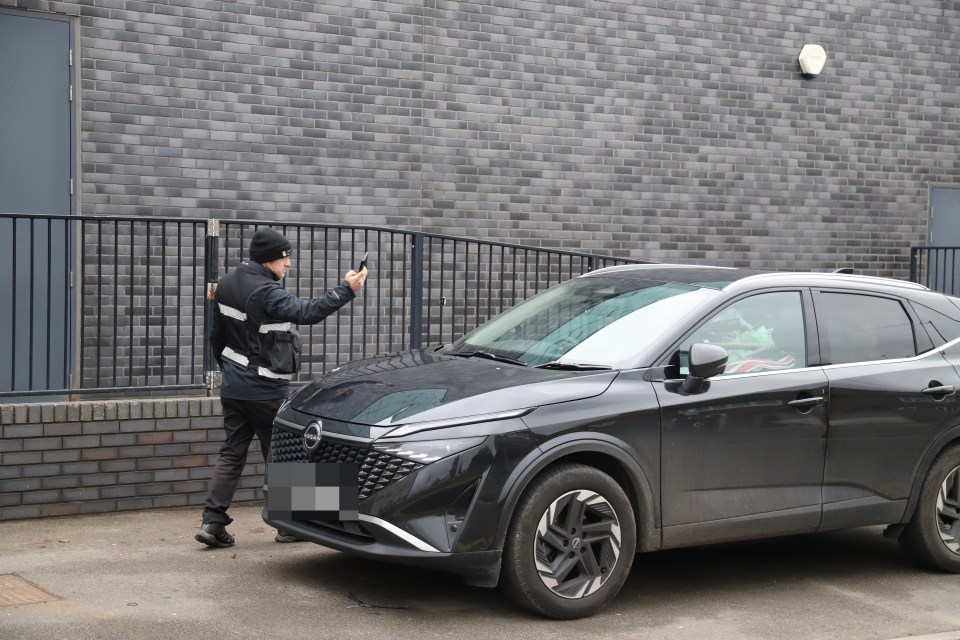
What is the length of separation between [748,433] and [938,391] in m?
1.33

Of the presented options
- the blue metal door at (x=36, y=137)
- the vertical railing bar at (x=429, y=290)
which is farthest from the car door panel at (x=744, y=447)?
the blue metal door at (x=36, y=137)

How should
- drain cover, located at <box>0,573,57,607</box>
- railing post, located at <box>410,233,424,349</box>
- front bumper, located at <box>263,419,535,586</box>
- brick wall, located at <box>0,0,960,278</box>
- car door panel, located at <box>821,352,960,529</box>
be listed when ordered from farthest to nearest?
brick wall, located at <box>0,0,960,278</box> → railing post, located at <box>410,233,424,349</box> → car door panel, located at <box>821,352,960,529</box> → drain cover, located at <box>0,573,57,607</box> → front bumper, located at <box>263,419,535,586</box>

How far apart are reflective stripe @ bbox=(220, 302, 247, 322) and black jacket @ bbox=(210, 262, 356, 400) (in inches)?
0.5

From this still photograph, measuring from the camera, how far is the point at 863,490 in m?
6.58

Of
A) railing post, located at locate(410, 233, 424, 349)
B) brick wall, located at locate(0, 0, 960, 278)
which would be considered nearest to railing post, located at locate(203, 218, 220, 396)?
railing post, located at locate(410, 233, 424, 349)

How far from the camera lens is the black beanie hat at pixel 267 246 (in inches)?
278

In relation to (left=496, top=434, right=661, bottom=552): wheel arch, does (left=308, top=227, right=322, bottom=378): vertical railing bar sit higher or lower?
higher

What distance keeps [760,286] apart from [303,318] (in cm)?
243

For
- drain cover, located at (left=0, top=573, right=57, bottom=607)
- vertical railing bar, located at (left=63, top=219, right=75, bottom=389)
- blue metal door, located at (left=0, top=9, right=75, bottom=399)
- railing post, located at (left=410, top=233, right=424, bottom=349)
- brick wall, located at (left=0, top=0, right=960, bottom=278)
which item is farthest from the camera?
brick wall, located at (left=0, top=0, right=960, bottom=278)

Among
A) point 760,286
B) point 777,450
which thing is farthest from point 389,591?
point 760,286

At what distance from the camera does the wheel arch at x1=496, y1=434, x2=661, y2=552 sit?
215 inches

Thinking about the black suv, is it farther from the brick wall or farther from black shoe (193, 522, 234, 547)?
the brick wall

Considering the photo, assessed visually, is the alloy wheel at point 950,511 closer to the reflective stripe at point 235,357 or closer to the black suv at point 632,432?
the black suv at point 632,432

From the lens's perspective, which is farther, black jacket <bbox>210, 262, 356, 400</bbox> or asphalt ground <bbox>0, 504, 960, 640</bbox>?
black jacket <bbox>210, 262, 356, 400</bbox>
